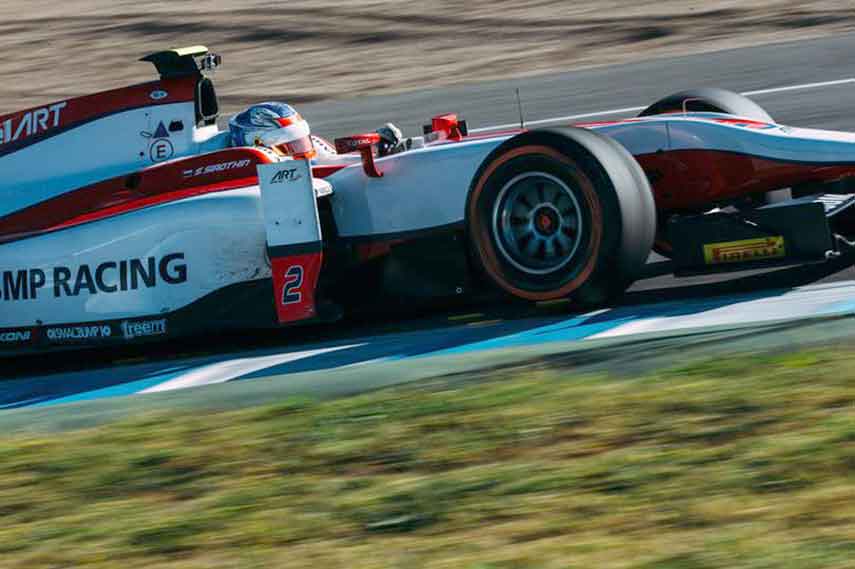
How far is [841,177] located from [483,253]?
179 cm

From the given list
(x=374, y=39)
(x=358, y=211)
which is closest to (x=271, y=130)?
(x=358, y=211)

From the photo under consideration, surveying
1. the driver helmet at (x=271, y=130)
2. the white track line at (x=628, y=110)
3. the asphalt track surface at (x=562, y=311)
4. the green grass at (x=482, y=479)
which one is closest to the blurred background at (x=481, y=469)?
the green grass at (x=482, y=479)

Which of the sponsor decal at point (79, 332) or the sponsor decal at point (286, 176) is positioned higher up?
the sponsor decal at point (286, 176)

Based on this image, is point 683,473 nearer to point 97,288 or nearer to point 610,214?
point 610,214

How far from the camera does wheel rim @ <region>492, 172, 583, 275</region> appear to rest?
6605 mm

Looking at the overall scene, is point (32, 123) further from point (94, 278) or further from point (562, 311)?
point (562, 311)

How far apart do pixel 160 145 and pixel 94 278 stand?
1042 mm

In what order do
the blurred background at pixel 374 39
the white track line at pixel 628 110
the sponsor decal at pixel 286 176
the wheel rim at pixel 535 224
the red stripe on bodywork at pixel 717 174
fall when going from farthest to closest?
1. the blurred background at pixel 374 39
2. the white track line at pixel 628 110
3. the sponsor decal at pixel 286 176
4. the red stripe on bodywork at pixel 717 174
5. the wheel rim at pixel 535 224

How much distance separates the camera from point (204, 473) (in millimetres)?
4562

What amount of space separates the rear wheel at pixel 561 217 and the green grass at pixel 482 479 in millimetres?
1305

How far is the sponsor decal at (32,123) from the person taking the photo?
8.30 metres

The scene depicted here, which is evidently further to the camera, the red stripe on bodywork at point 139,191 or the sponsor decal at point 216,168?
the sponsor decal at point 216,168

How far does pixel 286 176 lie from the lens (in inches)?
275

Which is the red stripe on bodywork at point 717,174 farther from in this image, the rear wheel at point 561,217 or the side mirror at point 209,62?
the side mirror at point 209,62
